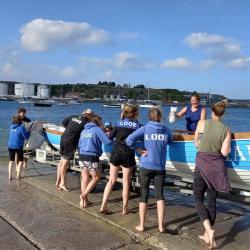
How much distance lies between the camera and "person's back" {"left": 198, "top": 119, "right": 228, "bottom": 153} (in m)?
5.24

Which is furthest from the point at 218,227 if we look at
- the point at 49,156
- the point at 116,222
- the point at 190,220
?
the point at 49,156

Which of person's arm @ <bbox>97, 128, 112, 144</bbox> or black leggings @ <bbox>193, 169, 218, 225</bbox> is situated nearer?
black leggings @ <bbox>193, 169, 218, 225</bbox>

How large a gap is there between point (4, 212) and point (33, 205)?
613 millimetres

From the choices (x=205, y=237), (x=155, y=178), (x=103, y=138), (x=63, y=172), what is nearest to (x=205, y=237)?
(x=205, y=237)

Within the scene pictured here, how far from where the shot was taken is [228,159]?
20.5 ft

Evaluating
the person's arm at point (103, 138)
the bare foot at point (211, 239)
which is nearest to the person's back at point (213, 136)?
the bare foot at point (211, 239)

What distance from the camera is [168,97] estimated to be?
5325 inches

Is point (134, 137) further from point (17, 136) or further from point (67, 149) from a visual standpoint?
point (17, 136)

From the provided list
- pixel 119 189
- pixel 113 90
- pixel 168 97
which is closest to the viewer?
pixel 119 189

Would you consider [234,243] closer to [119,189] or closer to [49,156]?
[119,189]

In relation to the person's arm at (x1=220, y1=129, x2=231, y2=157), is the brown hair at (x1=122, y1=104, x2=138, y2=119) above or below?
above

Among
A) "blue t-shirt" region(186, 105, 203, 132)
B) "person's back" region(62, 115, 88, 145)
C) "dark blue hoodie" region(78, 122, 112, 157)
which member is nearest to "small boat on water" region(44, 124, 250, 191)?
"blue t-shirt" region(186, 105, 203, 132)

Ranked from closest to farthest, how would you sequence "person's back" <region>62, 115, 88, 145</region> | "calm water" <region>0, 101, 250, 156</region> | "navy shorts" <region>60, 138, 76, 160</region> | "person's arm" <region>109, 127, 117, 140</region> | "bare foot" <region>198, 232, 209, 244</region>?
"bare foot" <region>198, 232, 209, 244</region> → "person's arm" <region>109, 127, 117, 140</region> → "person's back" <region>62, 115, 88, 145</region> → "navy shorts" <region>60, 138, 76, 160</region> → "calm water" <region>0, 101, 250, 156</region>

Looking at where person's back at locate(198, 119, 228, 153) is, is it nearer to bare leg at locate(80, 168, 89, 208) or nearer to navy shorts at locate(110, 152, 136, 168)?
navy shorts at locate(110, 152, 136, 168)
